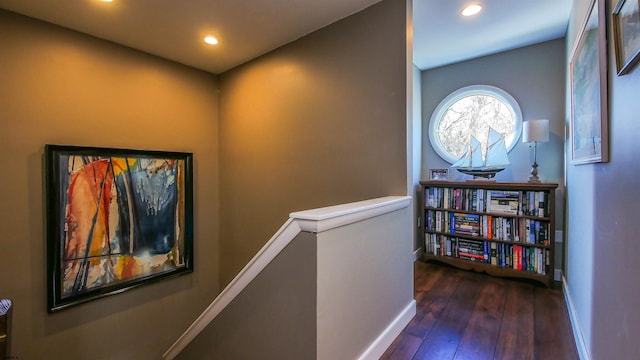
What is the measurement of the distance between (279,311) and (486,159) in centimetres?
286

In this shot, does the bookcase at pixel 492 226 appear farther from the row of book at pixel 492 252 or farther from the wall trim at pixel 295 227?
the wall trim at pixel 295 227

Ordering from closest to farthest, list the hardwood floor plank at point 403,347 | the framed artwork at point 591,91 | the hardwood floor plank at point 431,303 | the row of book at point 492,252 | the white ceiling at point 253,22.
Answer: the framed artwork at point 591,91 → the hardwood floor plank at point 403,347 → the hardwood floor plank at point 431,303 → the white ceiling at point 253,22 → the row of book at point 492,252

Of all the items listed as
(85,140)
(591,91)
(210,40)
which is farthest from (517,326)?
(85,140)

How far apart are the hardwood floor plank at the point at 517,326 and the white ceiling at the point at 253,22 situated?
2445 millimetres

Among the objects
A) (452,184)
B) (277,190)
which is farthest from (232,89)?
(452,184)

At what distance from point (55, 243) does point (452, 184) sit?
377 cm

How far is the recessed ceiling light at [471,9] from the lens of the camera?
7.00ft

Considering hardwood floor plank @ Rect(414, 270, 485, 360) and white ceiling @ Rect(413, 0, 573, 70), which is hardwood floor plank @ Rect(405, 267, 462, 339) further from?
white ceiling @ Rect(413, 0, 573, 70)

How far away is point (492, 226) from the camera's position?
9.01ft

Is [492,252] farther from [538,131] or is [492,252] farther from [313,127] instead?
[313,127]

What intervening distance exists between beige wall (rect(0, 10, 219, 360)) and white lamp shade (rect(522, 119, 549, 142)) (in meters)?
3.51

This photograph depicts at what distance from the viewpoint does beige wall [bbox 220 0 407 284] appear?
6.36 ft

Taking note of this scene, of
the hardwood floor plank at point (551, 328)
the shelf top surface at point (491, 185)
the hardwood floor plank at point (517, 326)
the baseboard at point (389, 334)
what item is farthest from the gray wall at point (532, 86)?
the baseboard at point (389, 334)

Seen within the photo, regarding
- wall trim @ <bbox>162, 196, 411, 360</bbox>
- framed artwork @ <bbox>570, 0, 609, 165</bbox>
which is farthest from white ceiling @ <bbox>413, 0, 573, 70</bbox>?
wall trim @ <bbox>162, 196, 411, 360</bbox>
